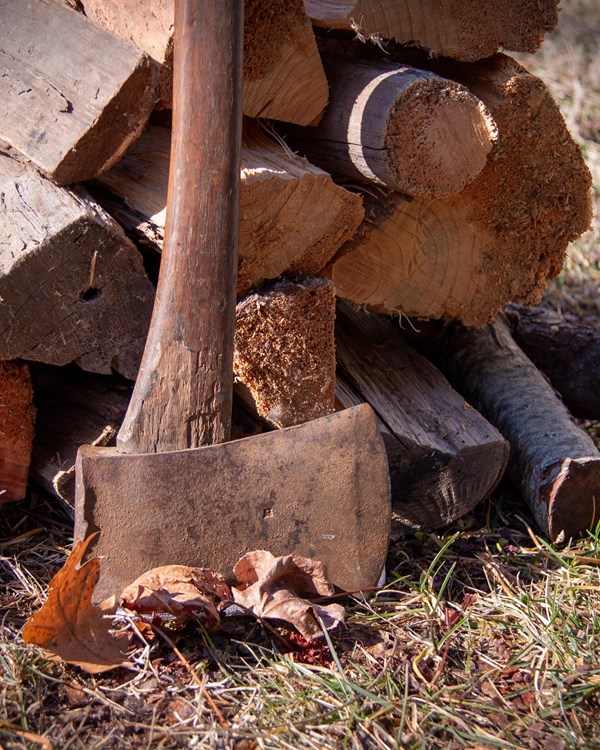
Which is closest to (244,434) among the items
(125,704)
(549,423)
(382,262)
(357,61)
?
(382,262)

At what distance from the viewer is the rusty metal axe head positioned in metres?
1.83

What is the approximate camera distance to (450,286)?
2508 millimetres

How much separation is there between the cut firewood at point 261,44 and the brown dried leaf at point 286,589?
118cm

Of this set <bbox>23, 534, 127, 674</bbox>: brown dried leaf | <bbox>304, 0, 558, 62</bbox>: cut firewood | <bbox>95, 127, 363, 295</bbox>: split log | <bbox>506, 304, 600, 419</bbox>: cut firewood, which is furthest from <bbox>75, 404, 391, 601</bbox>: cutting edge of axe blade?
<bbox>506, 304, 600, 419</bbox>: cut firewood

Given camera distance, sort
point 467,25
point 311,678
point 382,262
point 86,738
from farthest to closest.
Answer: point 382,262 < point 467,25 < point 311,678 < point 86,738

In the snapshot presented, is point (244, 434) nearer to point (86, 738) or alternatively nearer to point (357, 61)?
point (86, 738)

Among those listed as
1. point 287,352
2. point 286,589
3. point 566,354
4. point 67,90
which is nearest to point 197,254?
point 287,352

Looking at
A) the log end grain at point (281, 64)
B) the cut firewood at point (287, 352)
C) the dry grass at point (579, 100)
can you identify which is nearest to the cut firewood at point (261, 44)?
the log end grain at point (281, 64)

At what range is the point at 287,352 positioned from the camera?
2.07 meters

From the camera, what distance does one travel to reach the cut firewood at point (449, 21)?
216cm

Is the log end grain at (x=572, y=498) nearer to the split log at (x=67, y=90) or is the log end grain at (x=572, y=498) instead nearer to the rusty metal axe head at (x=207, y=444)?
the rusty metal axe head at (x=207, y=444)

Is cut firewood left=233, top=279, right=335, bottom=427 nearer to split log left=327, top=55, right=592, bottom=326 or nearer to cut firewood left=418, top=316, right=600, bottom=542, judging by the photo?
split log left=327, top=55, right=592, bottom=326

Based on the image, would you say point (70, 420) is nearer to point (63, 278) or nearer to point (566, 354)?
point (63, 278)

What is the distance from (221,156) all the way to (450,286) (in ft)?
3.19
